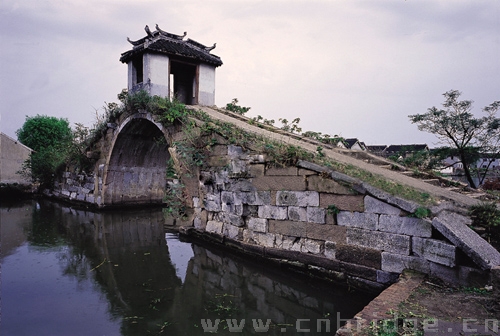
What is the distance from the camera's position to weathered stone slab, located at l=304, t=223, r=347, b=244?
5.60 m

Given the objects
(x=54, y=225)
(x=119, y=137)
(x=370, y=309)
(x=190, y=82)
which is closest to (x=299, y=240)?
(x=370, y=309)

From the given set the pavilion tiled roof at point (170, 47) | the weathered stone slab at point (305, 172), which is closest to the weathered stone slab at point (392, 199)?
the weathered stone slab at point (305, 172)

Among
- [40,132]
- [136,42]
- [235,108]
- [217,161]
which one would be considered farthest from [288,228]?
[40,132]

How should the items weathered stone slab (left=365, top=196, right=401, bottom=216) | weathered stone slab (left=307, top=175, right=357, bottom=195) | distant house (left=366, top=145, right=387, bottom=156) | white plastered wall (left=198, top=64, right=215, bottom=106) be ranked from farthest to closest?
white plastered wall (left=198, top=64, right=215, bottom=106), distant house (left=366, top=145, right=387, bottom=156), weathered stone slab (left=307, top=175, right=357, bottom=195), weathered stone slab (left=365, top=196, right=401, bottom=216)

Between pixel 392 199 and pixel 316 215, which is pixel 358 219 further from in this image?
pixel 316 215

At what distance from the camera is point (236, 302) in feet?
16.7

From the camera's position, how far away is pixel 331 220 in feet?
18.9

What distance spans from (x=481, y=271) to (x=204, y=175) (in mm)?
6036

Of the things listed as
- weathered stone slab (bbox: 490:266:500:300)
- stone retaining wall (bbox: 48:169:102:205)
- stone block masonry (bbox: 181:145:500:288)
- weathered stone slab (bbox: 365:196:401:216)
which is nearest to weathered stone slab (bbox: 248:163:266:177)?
stone block masonry (bbox: 181:145:500:288)

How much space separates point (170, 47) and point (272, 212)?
8685mm

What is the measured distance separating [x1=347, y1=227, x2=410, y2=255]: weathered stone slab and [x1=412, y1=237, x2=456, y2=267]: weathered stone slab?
14cm

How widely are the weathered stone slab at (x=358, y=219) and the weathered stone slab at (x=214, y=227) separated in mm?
3224

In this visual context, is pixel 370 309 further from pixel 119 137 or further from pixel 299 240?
pixel 119 137

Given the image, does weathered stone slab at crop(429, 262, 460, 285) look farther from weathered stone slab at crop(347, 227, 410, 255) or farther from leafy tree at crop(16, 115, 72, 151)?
leafy tree at crop(16, 115, 72, 151)
